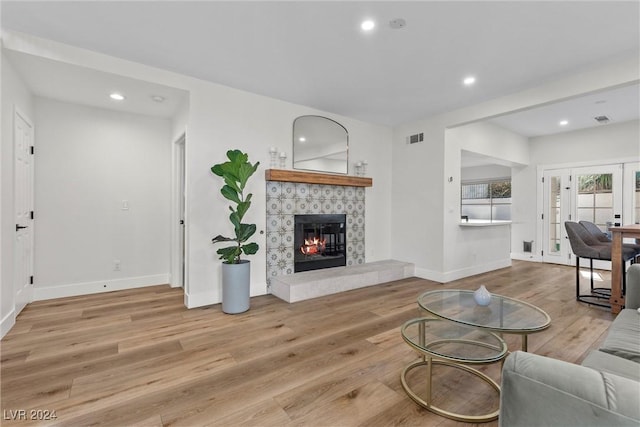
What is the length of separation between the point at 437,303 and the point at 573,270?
511cm

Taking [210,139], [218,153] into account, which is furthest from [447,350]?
[210,139]

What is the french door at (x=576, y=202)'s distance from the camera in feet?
18.0

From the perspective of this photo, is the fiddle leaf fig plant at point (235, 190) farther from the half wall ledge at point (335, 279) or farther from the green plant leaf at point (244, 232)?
the half wall ledge at point (335, 279)

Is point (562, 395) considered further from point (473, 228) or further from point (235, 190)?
point (473, 228)

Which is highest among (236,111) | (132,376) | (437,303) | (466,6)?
(466,6)

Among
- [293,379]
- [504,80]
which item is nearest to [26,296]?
[293,379]

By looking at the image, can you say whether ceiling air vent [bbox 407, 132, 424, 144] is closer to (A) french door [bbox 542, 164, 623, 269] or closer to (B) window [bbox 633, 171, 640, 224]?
(A) french door [bbox 542, 164, 623, 269]

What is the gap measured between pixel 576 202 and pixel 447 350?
5845 millimetres

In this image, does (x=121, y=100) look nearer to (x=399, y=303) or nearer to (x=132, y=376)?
(x=132, y=376)

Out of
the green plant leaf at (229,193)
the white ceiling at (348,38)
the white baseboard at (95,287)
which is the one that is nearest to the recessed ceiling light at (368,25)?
the white ceiling at (348,38)

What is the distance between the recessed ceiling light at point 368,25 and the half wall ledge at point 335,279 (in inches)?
112

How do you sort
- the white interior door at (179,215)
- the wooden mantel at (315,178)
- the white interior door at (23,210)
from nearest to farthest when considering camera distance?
the white interior door at (23,210) < the wooden mantel at (315,178) < the white interior door at (179,215)

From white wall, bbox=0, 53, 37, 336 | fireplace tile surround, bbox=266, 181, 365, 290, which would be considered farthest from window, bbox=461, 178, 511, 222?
white wall, bbox=0, 53, 37, 336

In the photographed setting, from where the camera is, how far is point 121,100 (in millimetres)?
3703
